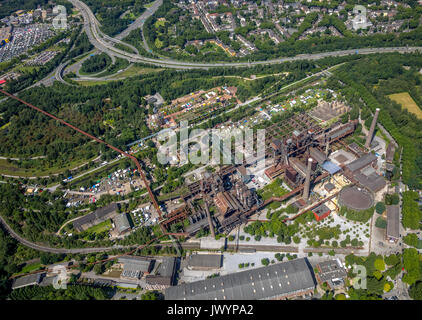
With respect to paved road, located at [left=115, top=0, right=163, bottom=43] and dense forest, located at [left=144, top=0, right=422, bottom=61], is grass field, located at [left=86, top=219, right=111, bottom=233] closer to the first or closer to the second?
dense forest, located at [left=144, top=0, right=422, bottom=61]

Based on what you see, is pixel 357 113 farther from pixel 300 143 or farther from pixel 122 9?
pixel 122 9

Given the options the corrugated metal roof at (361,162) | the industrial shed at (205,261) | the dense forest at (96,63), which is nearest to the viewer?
the industrial shed at (205,261)

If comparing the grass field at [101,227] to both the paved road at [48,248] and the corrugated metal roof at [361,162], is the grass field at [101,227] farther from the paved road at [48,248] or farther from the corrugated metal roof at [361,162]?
the corrugated metal roof at [361,162]

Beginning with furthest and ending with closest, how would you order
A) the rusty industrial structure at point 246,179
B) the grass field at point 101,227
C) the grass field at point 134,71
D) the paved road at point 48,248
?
the grass field at point 134,71
the grass field at point 101,227
the paved road at point 48,248
the rusty industrial structure at point 246,179

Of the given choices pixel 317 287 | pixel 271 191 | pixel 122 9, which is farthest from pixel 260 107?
pixel 122 9

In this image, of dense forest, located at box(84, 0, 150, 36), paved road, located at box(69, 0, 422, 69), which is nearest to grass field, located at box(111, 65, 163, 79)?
paved road, located at box(69, 0, 422, 69)

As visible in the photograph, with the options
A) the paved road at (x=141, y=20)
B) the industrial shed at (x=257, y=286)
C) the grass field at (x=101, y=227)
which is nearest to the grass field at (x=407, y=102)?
the industrial shed at (x=257, y=286)

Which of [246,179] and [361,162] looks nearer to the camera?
[361,162]

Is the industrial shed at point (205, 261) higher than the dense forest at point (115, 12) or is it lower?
lower

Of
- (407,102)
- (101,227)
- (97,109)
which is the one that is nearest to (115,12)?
(97,109)

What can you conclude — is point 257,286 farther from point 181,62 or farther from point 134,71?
point 134,71
